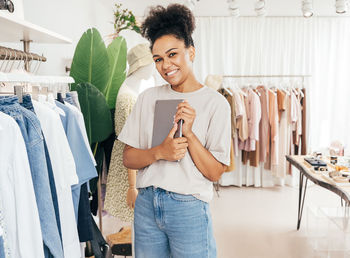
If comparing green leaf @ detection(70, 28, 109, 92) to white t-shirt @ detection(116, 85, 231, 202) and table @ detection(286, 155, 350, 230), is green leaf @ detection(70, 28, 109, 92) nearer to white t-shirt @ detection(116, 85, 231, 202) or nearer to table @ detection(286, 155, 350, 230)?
white t-shirt @ detection(116, 85, 231, 202)

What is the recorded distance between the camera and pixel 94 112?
1.91m

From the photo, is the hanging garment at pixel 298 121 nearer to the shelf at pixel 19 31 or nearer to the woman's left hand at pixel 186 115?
the shelf at pixel 19 31

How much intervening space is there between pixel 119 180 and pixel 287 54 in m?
3.79

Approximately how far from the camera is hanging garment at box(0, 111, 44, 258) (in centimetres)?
89

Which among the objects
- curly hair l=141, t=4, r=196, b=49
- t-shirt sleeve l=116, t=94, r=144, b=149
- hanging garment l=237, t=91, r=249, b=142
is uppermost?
curly hair l=141, t=4, r=196, b=49

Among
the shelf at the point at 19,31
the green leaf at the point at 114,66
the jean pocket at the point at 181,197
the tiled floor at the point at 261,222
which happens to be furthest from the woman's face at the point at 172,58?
the tiled floor at the point at 261,222

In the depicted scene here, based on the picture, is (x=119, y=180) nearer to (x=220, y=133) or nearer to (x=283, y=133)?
(x=220, y=133)

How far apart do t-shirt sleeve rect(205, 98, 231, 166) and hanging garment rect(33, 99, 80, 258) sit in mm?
539

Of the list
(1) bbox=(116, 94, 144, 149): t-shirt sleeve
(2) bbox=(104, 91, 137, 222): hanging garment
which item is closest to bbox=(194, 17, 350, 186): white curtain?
(2) bbox=(104, 91, 137, 222): hanging garment

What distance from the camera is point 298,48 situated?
4.83 m

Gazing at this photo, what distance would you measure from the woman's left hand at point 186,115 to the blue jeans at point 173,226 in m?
0.24

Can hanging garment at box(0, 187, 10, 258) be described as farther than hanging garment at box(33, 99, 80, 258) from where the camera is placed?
No

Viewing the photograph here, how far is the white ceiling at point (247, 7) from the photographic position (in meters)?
4.05

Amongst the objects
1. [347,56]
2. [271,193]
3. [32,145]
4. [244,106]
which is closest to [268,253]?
[271,193]
